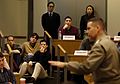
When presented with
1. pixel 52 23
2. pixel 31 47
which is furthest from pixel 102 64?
pixel 52 23

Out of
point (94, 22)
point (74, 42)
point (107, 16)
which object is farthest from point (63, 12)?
point (94, 22)

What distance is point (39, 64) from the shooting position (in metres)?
8.92

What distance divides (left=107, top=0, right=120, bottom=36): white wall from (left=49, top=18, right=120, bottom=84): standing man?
7129 millimetres

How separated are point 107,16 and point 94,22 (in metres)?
7.27

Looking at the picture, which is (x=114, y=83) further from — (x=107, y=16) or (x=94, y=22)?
(x=107, y=16)

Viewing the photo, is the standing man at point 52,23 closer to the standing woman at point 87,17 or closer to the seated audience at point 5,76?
the standing woman at point 87,17

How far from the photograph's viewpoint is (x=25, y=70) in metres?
9.07

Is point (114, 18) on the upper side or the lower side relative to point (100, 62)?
upper

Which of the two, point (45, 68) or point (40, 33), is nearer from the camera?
point (45, 68)

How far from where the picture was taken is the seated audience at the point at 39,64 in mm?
8898

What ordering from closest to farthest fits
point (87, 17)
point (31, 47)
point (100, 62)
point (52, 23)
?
point (100, 62) < point (31, 47) < point (87, 17) < point (52, 23)

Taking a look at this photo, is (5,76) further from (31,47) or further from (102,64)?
(102,64)

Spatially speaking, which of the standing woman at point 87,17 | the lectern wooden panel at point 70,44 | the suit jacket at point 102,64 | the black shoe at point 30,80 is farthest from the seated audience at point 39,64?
the suit jacket at point 102,64

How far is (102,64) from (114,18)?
7359 millimetres
